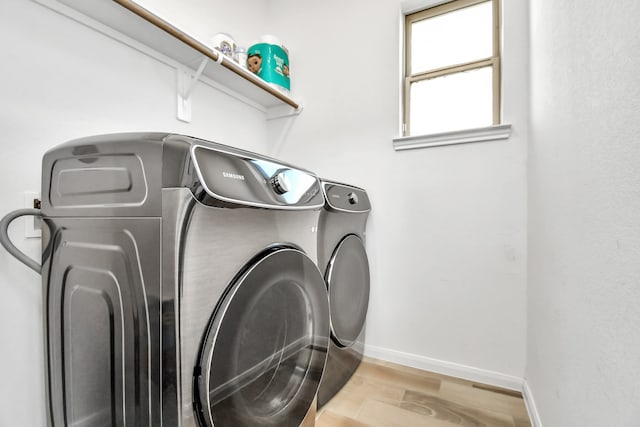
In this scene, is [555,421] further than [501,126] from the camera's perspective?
No

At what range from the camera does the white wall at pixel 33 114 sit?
85 centimetres

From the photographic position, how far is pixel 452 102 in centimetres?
162

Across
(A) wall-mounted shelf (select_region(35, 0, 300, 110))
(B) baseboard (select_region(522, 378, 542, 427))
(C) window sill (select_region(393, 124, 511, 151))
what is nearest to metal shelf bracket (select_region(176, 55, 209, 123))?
(A) wall-mounted shelf (select_region(35, 0, 300, 110))

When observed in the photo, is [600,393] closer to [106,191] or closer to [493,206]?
[493,206]

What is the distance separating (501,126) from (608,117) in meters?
0.95

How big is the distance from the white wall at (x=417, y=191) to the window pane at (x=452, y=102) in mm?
142

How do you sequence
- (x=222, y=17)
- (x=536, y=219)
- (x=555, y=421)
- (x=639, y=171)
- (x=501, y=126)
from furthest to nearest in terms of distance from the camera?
(x=222, y=17)
(x=501, y=126)
(x=536, y=219)
(x=555, y=421)
(x=639, y=171)

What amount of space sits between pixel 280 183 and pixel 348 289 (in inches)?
32.5

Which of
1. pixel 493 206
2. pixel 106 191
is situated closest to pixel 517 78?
pixel 493 206

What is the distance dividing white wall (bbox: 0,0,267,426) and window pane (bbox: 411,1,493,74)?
1574mm

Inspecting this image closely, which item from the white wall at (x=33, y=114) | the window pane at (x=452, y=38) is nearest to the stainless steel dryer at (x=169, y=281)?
the white wall at (x=33, y=114)

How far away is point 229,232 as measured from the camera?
24.9 inches

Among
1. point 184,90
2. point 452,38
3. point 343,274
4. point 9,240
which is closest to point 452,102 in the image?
point 452,38

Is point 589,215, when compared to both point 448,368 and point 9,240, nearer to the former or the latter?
point 448,368
